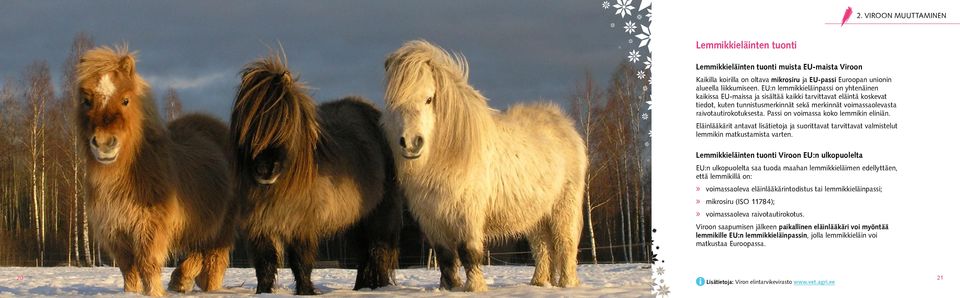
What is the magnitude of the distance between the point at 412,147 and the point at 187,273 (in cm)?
323

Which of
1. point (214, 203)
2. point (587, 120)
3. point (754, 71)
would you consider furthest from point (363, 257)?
point (587, 120)

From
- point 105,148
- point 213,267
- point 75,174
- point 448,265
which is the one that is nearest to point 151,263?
point 105,148

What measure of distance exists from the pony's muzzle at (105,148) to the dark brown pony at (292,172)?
100cm

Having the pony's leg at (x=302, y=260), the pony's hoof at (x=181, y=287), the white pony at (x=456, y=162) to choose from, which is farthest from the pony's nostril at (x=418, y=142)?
the pony's hoof at (x=181, y=287)

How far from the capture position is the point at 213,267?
30.6 feet

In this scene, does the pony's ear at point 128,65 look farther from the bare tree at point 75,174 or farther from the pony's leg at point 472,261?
the bare tree at point 75,174

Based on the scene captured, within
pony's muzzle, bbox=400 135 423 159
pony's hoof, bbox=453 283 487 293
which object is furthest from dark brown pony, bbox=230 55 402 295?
pony's hoof, bbox=453 283 487 293

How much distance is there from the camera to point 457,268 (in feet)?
27.4

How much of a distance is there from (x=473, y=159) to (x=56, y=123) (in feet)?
96.6

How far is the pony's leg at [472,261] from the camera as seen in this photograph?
7902mm

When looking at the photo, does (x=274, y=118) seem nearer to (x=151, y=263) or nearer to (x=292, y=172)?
(x=292, y=172)

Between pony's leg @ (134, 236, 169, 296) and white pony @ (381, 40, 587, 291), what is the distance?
2.18m

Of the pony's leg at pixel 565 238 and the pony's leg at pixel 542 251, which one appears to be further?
the pony's leg at pixel 542 251

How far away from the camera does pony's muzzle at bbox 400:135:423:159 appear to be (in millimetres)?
7324
